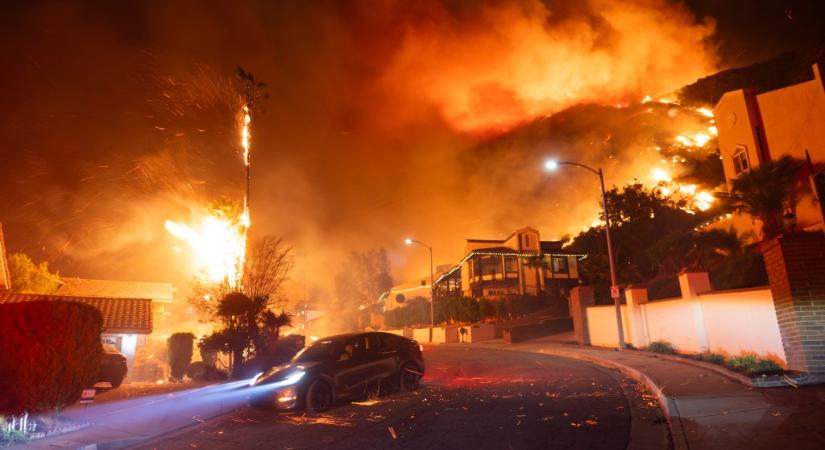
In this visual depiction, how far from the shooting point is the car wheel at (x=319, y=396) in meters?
9.48

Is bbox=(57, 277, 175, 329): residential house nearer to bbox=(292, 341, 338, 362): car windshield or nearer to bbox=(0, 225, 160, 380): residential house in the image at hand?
bbox=(0, 225, 160, 380): residential house

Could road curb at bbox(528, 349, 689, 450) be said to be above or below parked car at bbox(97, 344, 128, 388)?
below

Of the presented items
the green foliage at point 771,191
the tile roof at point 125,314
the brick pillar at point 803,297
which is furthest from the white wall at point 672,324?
the tile roof at point 125,314

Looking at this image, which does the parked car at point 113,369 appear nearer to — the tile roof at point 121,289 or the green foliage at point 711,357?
the green foliage at point 711,357

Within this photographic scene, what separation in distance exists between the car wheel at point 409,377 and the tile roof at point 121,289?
36.3 m

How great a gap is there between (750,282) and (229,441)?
2064 cm

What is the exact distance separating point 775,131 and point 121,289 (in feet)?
162

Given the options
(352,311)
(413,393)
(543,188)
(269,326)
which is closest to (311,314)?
(352,311)

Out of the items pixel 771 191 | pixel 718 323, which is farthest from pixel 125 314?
pixel 771 191

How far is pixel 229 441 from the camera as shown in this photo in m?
7.46

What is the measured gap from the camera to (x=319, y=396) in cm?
967

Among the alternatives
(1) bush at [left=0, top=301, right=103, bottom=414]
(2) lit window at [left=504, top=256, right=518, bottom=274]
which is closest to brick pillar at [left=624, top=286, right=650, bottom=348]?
(1) bush at [left=0, top=301, right=103, bottom=414]

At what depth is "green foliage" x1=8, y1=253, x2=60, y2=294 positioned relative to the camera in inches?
1225

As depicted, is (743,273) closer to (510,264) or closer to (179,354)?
(179,354)
